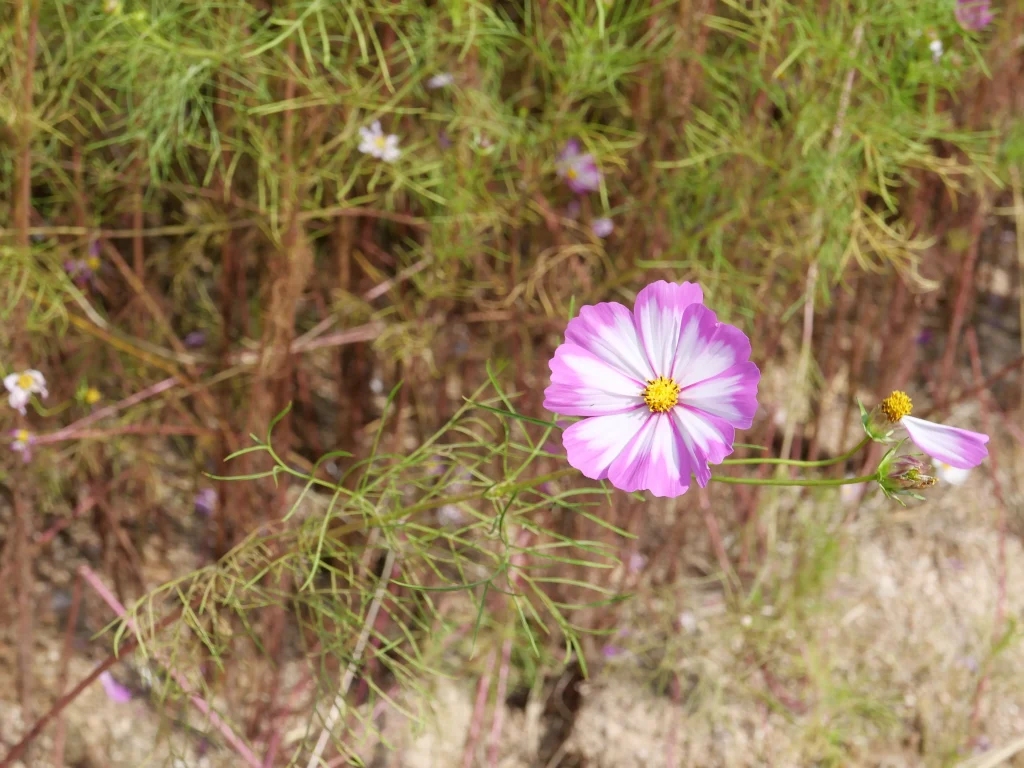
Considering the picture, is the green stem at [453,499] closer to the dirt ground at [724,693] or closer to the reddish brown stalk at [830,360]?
the dirt ground at [724,693]

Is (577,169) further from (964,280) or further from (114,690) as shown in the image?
(114,690)

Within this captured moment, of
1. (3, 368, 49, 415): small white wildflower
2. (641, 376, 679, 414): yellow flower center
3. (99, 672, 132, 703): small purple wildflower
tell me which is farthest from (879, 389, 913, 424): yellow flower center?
(99, 672, 132, 703): small purple wildflower

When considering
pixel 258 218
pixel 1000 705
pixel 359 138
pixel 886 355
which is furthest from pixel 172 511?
pixel 1000 705

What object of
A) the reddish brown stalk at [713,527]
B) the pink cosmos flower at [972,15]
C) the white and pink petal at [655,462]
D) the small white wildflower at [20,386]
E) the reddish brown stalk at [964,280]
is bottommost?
the reddish brown stalk at [713,527]

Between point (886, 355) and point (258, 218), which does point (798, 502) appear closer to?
point (886, 355)

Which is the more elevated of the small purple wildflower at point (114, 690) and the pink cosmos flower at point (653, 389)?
the pink cosmos flower at point (653, 389)

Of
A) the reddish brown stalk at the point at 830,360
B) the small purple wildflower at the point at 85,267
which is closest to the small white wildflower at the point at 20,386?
the small purple wildflower at the point at 85,267

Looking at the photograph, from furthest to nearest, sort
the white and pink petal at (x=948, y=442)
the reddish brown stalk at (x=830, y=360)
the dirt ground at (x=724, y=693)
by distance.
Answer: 1. the reddish brown stalk at (x=830, y=360)
2. the dirt ground at (x=724, y=693)
3. the white and pink petal at (x=948, y=442)
